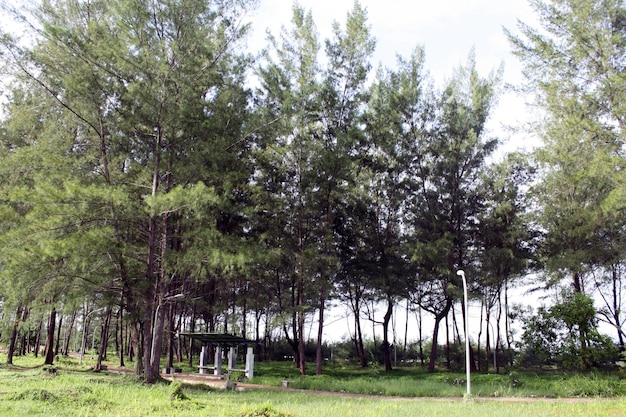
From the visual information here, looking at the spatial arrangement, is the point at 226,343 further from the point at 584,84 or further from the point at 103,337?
the point at 584,84

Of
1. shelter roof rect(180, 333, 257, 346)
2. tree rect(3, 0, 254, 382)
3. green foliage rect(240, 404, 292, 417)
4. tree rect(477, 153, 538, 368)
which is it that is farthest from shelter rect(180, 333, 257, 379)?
tree rect(477, 153, 538, 368)

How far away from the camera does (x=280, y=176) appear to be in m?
23.7

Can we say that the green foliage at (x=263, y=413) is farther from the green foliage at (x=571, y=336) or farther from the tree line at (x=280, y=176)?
the green foliage at (x=571, y=336)

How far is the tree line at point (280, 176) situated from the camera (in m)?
15.6

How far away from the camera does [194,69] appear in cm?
1697

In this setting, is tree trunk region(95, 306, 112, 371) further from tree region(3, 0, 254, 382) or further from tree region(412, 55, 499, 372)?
tree region(412, 55, 499, 372)

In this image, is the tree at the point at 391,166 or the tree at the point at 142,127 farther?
the tree at the point at 391,166

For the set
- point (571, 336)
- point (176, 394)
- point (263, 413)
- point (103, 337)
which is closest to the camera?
point (263, 413)

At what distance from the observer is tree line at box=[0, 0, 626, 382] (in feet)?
51.3

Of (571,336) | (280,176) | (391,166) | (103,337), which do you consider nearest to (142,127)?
(280,176)

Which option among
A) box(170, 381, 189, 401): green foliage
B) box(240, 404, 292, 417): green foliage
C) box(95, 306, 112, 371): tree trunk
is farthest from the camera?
box(95, 306, 112, 371): tree trunk

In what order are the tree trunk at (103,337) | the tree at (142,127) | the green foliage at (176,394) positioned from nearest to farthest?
the green foliage at (176,394) < the tree at (142,127) < the tree trunk at (103,337)

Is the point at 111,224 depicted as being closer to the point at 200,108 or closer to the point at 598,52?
the point at 200,108

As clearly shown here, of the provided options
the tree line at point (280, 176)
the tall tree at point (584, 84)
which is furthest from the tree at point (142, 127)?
the tall tree at point (584, 84)
